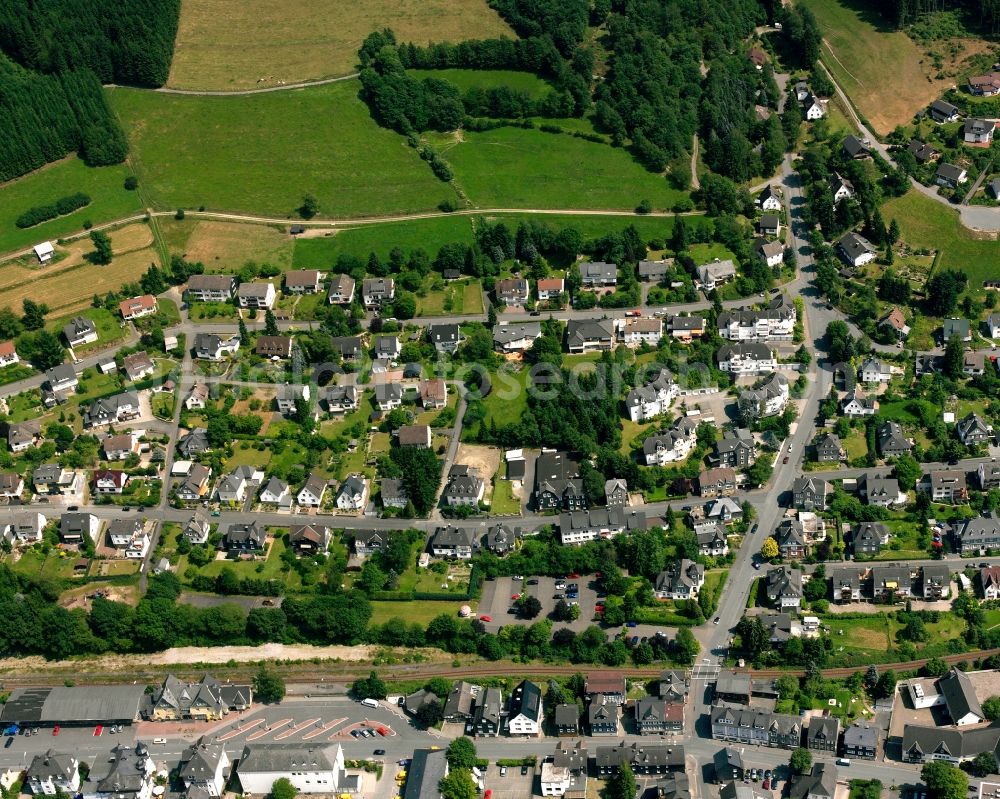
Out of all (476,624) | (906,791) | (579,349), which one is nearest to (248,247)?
(579,349)

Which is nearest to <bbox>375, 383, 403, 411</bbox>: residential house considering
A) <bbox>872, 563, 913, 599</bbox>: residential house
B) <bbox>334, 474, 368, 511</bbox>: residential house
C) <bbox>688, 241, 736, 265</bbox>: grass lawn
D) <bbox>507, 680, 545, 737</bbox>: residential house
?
<bbox>334, 474, 368, 511</bbox>: residential house

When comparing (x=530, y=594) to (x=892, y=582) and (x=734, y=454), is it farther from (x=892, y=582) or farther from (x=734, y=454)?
(x=892, y=582)

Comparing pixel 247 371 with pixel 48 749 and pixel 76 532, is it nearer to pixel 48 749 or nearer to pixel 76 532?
pixel 76 532

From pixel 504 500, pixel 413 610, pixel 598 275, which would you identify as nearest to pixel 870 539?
pixel 504 500

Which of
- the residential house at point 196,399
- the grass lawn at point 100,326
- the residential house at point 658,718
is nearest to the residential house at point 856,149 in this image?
the residential house at point 196,399

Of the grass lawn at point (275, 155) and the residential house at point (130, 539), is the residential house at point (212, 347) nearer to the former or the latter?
the residential house at point (130, 539)

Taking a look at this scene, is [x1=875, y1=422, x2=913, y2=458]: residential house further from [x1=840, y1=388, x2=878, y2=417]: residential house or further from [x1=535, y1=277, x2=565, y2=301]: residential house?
[x1=535, y1=277, x2=565, y2=301]: residential house
